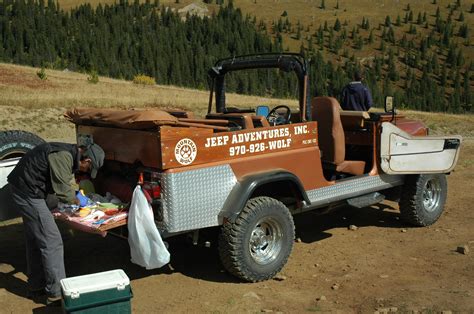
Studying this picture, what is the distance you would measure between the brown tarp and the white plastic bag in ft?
1.94

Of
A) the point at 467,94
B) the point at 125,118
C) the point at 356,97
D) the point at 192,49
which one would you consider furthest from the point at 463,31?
the point at 125,118

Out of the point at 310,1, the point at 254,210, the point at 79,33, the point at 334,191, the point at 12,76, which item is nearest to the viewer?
the point at 254,210

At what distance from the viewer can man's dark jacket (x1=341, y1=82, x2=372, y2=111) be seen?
837cm

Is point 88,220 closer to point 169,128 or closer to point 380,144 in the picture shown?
point 169,128

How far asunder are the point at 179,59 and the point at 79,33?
18288mm

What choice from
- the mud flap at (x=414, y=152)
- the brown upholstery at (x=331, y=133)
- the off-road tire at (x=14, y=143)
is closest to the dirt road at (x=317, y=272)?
the mud flap at (x=414, y=152)

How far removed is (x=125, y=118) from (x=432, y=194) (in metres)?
4.75

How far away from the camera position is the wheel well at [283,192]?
593 centimetres

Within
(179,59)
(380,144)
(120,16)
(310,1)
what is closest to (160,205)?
(380,144)

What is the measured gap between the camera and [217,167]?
5238 millimetres

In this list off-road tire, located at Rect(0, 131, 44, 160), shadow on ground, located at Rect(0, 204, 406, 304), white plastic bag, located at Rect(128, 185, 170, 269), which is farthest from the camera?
off-road tire, located at Rect(0, 131, 44, 160)

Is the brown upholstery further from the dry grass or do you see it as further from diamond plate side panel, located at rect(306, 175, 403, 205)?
the dry grass

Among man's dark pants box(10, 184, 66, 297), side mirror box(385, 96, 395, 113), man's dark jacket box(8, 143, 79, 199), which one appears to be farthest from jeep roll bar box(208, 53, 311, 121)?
man's dark pants box(10, 184, 66, 297)

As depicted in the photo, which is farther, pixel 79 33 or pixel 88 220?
pixel 79 33
